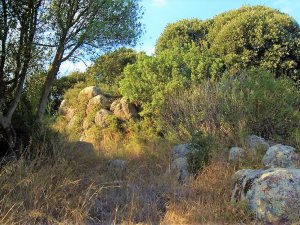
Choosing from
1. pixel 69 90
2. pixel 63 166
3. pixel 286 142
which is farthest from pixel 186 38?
pixel 63 166

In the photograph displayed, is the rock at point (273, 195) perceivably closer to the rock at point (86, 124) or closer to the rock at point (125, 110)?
the rock at point (125, 110)

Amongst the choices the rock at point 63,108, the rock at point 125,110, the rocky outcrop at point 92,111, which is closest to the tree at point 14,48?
the rocky outcrop at point 92,111

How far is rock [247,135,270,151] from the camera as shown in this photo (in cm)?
790

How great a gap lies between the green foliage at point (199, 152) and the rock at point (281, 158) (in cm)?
102

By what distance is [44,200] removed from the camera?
5395 millimetres

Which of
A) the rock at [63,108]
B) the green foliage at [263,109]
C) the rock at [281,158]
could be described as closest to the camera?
the rock at [281,158]

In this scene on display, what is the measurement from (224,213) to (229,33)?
9.16 meters

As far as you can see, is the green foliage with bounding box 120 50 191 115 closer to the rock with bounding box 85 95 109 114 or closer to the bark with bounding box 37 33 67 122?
the rock with bounding box 85 95 109 114

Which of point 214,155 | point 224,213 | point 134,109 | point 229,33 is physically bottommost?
point 224,213

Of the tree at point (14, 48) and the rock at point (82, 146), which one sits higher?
the tree at point (14, 48)

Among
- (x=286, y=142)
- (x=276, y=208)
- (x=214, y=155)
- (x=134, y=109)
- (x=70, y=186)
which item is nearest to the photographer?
(x=276, y=208)

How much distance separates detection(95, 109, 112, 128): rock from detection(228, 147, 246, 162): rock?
593 centimetres

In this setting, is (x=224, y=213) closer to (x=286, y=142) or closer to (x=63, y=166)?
(x=63, y=166)

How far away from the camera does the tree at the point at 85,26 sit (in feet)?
23.5
